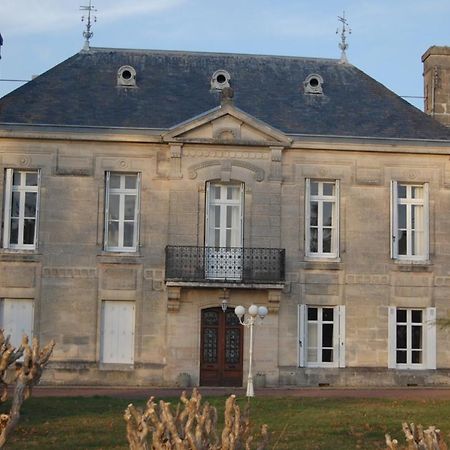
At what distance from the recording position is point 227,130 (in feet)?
87.7

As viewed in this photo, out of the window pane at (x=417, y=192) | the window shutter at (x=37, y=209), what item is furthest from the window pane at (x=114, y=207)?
the window pane at (x=417, y=192)

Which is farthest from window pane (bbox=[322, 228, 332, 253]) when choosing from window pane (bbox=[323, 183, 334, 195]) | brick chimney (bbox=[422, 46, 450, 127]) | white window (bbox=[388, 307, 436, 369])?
brick chimney (bbox=[422, 46, 450, 127])

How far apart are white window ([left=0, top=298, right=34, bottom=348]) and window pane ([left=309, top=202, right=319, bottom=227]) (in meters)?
8.41

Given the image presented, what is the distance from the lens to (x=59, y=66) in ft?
97.2

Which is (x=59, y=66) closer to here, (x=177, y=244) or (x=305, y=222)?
(x=177, y=244)

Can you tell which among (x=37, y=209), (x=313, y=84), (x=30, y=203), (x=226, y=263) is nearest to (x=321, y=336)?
(x=226, y=263)

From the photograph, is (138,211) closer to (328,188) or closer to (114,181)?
(114,181)

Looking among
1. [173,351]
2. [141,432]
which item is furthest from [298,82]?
[141,432]

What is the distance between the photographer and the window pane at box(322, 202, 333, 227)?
1073 inches

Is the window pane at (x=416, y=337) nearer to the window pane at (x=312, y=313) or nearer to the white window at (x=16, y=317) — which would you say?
the window pane at (x=312, y=313)

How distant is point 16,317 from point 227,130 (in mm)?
8045

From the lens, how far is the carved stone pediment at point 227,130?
2645 cm

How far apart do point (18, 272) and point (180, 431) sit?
63.8 feet

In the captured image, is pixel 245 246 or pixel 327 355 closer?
pixel 245 246
